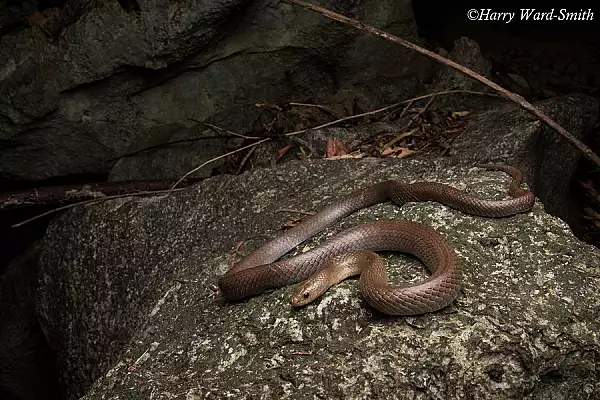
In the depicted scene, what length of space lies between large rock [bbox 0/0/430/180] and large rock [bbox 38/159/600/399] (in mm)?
1029

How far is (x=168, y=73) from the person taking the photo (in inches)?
215

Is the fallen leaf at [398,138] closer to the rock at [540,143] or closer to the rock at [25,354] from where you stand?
the rock at [540,143]

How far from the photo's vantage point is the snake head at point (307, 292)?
10.7ft

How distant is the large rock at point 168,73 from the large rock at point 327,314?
3.38 feet

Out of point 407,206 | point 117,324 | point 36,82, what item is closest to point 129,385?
point 117,324

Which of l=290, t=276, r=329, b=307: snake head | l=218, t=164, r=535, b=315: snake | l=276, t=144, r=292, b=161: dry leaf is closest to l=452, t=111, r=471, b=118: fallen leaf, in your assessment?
l=218, t=164, r=535, b=315: snake

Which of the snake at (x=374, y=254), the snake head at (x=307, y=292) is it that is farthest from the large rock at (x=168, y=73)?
the snake head at (x=307, y=292)

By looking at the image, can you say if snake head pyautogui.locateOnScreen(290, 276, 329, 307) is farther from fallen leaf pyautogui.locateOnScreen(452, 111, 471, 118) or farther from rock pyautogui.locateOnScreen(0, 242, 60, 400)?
rock pyautogui.locateOnScreen(0, 242, 60, 400)

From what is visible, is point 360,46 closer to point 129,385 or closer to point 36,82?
point 36,82

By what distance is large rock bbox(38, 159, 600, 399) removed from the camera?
2.87 meters

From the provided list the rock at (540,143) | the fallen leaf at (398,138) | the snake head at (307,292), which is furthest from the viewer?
the fallen leaf at (398,138)

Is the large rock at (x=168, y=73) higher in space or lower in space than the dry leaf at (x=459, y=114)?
higher

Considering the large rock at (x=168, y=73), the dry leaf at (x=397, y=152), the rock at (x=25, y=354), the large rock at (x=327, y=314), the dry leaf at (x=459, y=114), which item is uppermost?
the large rock at (x=168, y=73)

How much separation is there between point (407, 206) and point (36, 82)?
10.9ft
